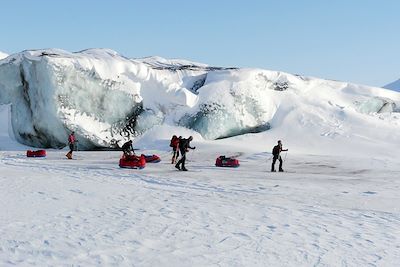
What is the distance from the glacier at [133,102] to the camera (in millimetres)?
27656

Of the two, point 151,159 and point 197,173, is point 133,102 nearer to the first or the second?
point 151,159

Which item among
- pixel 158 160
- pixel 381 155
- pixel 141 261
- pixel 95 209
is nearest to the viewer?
pixel 141 261

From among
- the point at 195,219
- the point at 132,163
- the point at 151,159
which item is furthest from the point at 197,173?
the point at 195,219

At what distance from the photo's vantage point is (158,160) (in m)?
19.1

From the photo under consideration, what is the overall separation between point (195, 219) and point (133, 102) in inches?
861

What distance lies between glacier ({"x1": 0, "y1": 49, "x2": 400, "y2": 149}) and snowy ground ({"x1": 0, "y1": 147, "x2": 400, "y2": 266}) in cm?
1342

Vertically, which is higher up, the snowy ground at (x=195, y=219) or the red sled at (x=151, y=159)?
the red sled at (x=151, y=159)

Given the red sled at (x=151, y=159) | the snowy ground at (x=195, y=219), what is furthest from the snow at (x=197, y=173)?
the red sled at (x=151, y=159)

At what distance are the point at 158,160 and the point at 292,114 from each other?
44.9ft

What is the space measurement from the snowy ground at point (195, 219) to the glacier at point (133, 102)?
13.4 m

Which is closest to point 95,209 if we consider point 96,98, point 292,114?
point 96,98

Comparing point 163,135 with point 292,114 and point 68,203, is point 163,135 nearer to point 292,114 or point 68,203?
point 292,114

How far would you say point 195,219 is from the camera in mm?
7926

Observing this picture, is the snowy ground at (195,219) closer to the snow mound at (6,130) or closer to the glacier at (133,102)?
the glacier at (133,102)
